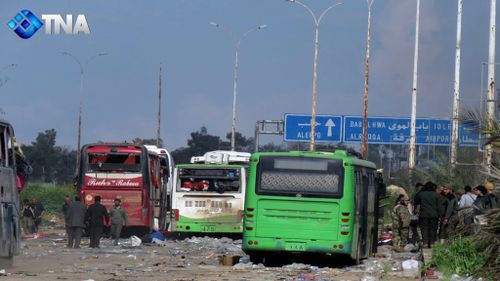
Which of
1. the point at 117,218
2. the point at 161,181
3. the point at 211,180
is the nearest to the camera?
the point at 117,218

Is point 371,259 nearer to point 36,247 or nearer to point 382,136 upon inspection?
point 36,247

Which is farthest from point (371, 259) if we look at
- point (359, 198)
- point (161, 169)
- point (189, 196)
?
point (161, 169)

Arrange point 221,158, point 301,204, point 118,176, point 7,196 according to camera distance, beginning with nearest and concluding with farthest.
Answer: point 7,196, point 301,204, point 118,176, point 221,158

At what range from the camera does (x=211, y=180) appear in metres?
45.2

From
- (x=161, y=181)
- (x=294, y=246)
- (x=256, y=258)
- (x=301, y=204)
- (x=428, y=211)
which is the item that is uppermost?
(x=301, y=204)

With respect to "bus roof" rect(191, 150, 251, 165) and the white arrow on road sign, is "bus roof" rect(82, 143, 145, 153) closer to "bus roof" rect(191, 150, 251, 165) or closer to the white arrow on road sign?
"bus roof" rect(191, 150, 251, 165)

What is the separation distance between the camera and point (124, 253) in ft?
116

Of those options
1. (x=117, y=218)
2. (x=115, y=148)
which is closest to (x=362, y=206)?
(x=117, y=218)

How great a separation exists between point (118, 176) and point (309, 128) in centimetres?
2373

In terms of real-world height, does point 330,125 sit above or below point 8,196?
above

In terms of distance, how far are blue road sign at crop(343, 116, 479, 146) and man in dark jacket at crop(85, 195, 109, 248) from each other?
95.9 ft

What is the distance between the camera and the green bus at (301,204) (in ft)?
92.5

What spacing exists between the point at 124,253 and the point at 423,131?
34019mm

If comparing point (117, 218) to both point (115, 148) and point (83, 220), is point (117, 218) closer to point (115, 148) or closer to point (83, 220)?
point (83, 220)
